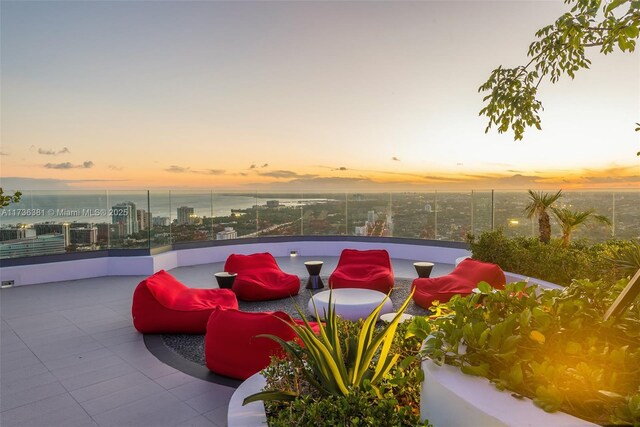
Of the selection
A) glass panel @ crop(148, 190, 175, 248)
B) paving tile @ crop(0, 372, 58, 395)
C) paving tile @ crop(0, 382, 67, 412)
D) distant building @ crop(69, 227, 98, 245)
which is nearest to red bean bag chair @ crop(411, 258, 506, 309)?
paving tile @ crop(0, 382, 67, 412)

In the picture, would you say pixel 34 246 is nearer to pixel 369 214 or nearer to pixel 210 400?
pixel 210 400

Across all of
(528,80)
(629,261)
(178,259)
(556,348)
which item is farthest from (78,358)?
(629,261)

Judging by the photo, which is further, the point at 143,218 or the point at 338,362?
the point at 143,218

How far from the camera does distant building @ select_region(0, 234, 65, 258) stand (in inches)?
301

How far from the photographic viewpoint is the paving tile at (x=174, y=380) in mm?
3486

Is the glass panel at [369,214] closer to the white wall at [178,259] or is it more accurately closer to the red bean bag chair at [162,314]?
the white wall at [178,259]

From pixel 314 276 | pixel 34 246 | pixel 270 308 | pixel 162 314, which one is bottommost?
→ pixel 270 308

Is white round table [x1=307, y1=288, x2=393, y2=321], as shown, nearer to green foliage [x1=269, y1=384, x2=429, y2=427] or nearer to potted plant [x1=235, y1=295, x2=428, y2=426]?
potted plant [x1=235, y1=295, x2=428, y2=426]

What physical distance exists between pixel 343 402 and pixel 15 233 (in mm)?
8840

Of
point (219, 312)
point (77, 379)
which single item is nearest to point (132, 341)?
point (77, 379)

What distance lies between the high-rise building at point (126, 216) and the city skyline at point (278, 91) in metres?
1.44

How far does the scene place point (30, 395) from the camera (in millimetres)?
3332

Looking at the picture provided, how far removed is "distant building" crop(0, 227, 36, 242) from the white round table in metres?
6.33

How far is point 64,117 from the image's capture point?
28.4 ft
